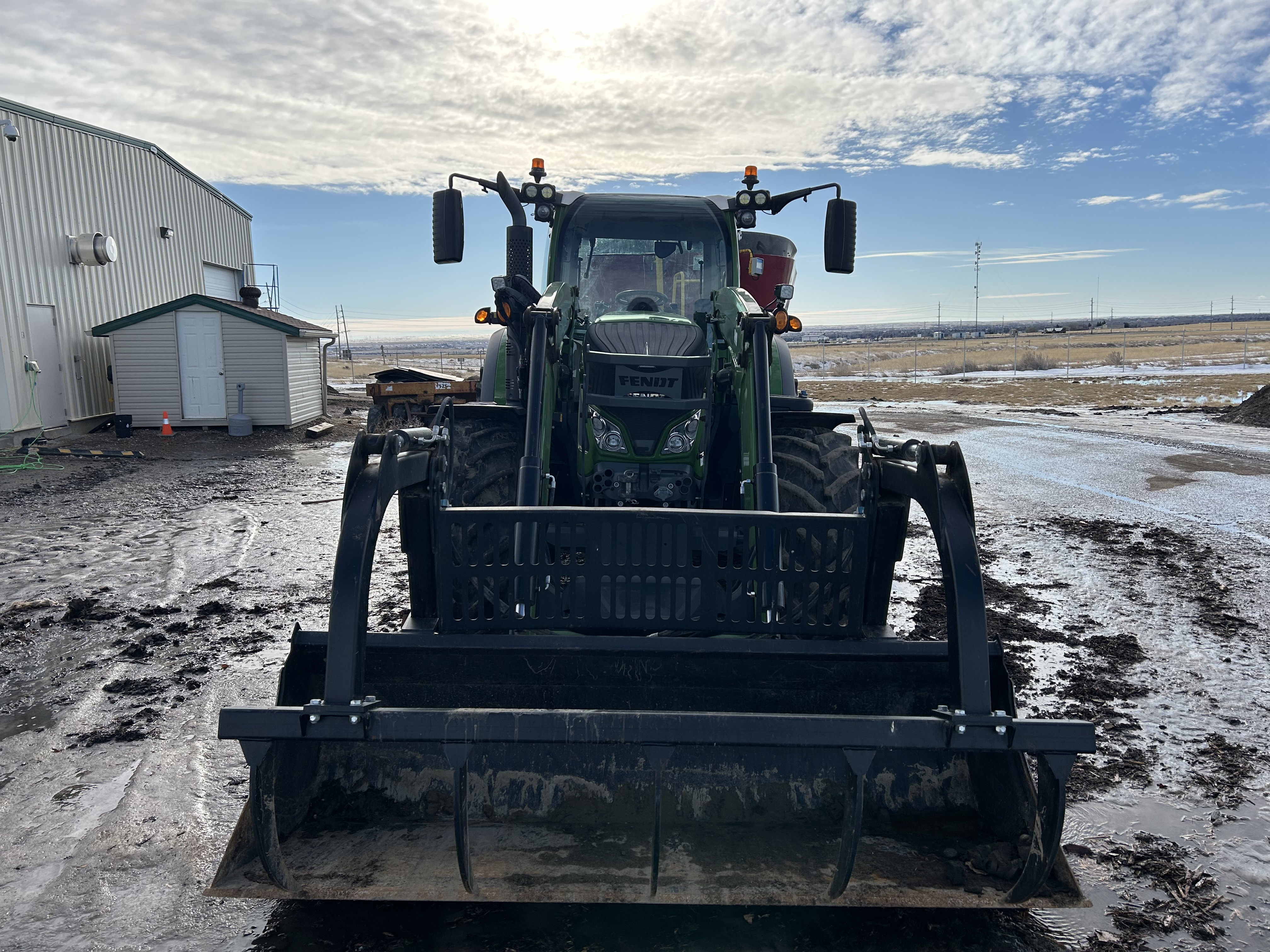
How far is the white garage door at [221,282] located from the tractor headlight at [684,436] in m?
24.8

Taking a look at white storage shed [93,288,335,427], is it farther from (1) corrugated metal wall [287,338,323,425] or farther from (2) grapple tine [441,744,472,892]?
(2) grapple tine [441,744,472,892]

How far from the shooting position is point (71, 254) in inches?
729

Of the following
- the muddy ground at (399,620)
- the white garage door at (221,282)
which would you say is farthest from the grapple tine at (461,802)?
the white garage door at (221,282)

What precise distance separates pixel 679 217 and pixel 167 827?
452 cm

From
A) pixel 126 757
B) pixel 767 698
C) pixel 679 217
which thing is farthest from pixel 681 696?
pixel 679 217

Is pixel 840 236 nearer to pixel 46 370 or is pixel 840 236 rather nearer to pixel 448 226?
pixel 448 226

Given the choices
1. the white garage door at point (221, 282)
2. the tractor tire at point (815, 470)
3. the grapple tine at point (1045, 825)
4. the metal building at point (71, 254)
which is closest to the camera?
the grapple tine at point (1045, 825)

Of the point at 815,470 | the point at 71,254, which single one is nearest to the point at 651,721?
the point at 815,470

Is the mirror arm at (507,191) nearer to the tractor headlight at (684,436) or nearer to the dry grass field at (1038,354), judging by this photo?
the tractor headlight at (684,436)

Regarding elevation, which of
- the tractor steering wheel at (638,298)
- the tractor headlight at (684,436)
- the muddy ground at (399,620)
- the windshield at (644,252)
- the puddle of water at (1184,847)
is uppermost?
the windshield at (644,252)

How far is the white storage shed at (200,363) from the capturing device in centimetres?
1894

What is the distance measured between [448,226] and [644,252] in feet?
4.34

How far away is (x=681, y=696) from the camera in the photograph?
3.14 m

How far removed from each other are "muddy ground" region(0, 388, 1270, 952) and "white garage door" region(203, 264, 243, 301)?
699 inches
